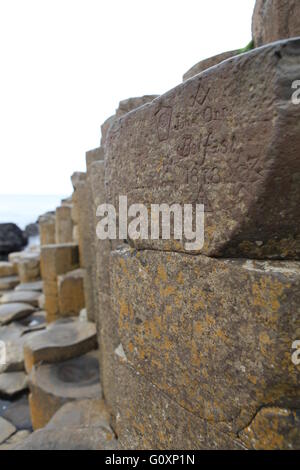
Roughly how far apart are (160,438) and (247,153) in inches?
40.8

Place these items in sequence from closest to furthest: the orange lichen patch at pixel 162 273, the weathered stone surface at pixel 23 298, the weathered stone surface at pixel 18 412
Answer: the orange lichen patch at pixel 162 273
the weathered stone surface at pixel 18 412
the weathered stone surface at pixel 23 298

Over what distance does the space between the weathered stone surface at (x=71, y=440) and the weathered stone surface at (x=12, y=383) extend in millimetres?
2731

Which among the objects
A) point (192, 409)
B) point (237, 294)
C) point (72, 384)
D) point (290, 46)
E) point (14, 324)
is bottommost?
point (14, 324)

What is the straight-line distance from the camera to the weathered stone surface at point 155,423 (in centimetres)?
94

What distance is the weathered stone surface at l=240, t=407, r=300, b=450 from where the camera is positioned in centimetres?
74

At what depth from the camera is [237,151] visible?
737 mm

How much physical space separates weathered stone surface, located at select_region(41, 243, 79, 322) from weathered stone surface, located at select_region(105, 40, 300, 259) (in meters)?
4.76

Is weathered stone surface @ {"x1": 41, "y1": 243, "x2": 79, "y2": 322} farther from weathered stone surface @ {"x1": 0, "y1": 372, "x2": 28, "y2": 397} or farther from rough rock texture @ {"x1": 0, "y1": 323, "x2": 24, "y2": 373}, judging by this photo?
weathered stone surface @ {"x1": 0, "y1": 372, "x2": 28, "y2": 397}

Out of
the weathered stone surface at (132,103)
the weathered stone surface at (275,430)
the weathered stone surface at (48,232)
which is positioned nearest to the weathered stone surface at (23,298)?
the weathered stone surface at (48,232)

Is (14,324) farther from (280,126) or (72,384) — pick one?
(280,126)

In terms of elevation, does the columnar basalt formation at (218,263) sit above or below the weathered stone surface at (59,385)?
above

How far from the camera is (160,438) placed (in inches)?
44.7

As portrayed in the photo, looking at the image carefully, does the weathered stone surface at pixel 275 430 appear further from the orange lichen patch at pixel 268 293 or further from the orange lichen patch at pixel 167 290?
the orange lichen patch at pixel 167 290
